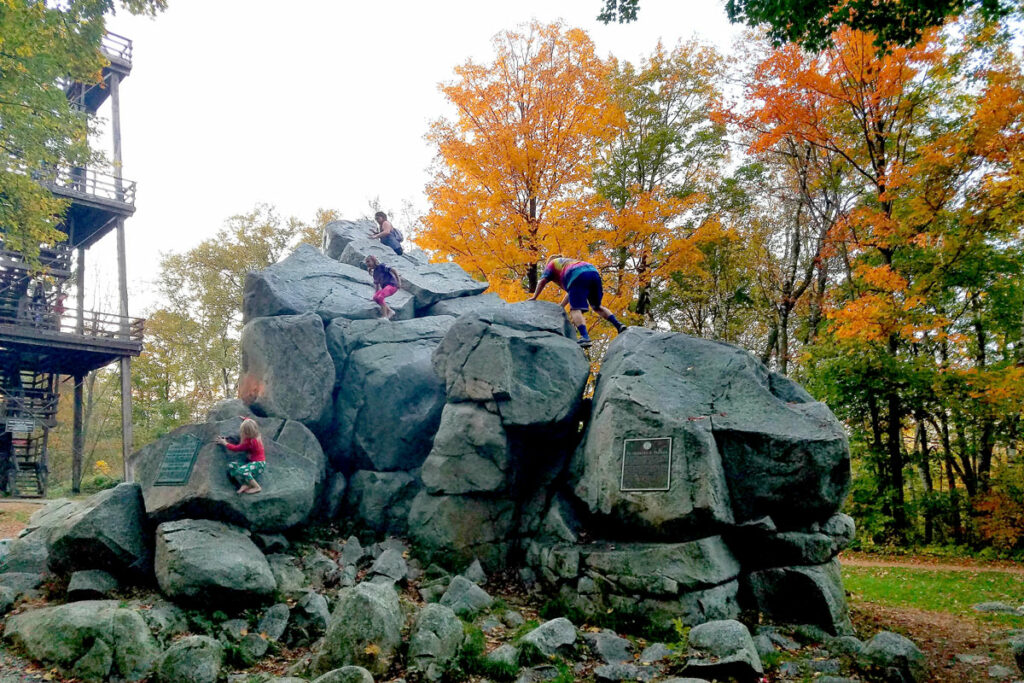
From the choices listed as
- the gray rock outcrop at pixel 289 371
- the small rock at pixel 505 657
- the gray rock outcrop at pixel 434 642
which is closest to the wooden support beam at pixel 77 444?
the gray rock outcrop at pixel 289 371

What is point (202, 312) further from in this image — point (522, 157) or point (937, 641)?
point (937, 641)

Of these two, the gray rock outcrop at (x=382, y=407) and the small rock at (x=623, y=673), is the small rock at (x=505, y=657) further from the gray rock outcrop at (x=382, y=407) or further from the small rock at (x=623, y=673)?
the gray rock outcrop at (x=382, y=407)

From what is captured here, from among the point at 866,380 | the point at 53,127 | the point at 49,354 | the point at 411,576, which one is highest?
the point at 53,127

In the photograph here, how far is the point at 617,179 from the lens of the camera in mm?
21141

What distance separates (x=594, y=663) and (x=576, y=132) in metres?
13.8

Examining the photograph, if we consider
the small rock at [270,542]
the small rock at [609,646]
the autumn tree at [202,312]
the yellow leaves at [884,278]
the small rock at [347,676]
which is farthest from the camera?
the autumn tree at [202,312]

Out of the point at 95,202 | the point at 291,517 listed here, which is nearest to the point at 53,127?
the point at 291,517

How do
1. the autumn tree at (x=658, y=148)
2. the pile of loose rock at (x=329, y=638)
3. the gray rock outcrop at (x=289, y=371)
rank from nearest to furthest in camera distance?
the pile of loose rock at (x=329, y=638), the gray rock outcrop at (x=289, y=371), the autumn tree at (x=658, y=148)

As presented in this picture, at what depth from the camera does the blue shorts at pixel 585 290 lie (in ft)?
37.0

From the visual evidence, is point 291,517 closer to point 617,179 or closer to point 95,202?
point 617,179

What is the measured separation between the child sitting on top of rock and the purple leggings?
15.0 feet

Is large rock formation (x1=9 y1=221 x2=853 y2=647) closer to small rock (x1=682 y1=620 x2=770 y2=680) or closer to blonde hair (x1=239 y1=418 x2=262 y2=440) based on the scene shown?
blonde hair (x1=239 y1=418 x2=262 y2=440)

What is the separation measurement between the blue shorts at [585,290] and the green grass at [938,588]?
7422 mm

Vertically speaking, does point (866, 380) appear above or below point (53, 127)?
below
